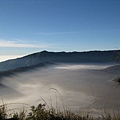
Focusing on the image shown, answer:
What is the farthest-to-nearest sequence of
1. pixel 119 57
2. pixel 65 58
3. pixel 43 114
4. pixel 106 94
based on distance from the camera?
pixel 65 58 → pixel 106 94 → pixel 119 57 → pixel 43 114

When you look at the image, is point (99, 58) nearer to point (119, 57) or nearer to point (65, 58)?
point (65, 58)

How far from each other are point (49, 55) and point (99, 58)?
488 inches

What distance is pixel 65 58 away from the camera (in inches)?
2494

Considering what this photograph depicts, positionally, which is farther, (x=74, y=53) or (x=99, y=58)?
(x=74, y=53)

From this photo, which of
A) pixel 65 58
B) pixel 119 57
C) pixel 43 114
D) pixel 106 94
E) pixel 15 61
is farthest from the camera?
pixel 15 61

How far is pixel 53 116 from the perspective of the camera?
433 centimetres

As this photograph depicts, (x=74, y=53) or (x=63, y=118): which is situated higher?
(x=74, y=53)

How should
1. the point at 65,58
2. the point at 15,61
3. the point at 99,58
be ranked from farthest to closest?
1. the point at 15,61
2. the point at 65,58
3. the point at 99,58

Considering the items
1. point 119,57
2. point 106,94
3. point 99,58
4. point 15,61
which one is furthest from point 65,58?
point 119,57

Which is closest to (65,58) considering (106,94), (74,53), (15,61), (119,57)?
(74,53)

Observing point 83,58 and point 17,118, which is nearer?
point 17,118

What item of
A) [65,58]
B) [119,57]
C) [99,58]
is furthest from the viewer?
[65,58]

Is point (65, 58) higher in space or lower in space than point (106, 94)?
higher

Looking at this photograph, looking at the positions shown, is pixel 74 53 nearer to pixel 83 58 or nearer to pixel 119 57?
pixel 83 58
